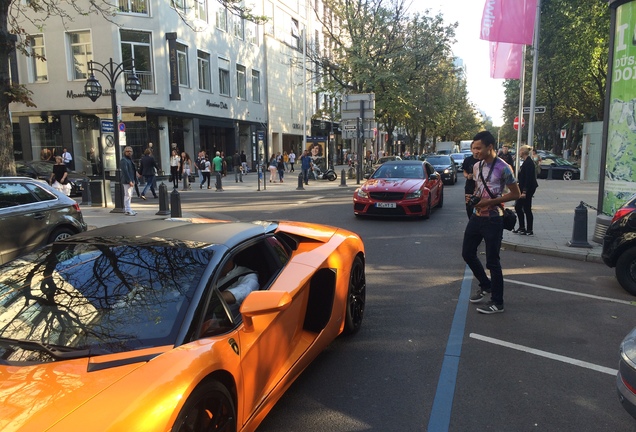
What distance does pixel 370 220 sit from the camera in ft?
38.6

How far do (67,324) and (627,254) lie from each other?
624 centimetres

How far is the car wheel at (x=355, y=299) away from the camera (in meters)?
4.25

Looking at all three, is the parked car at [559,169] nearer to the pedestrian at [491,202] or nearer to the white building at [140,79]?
the white building at [140,79]

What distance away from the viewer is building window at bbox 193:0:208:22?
2942cm

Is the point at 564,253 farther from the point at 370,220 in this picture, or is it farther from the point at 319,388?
the point at 319,388

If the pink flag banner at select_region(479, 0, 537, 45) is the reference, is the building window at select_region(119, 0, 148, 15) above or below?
above

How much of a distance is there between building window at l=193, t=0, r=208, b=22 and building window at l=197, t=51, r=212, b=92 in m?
2.20

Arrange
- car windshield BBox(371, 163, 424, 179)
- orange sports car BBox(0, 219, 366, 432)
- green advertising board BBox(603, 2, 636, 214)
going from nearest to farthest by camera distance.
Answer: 1. orange sports car BBox(0, 219, 366, 432)
2. green advertising board BBox(603, 2, 636, 214)
3. car windshield BBox(371, 163, 424, 179)

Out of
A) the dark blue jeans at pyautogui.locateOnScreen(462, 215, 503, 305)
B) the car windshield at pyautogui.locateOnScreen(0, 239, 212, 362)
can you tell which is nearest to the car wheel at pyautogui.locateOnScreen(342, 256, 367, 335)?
the dark blue jeans at pyautogui.locateOnScreen(462, 215, 503, 305)

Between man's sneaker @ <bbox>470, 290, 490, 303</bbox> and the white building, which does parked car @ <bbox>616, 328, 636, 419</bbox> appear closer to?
man's sneaker @ <bbox>470, 290, 490, 303</bbox>

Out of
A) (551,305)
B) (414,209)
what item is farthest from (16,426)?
(414,209)

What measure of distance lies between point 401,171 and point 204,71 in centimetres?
2242

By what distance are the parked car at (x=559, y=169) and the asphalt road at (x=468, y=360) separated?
23.3 metres

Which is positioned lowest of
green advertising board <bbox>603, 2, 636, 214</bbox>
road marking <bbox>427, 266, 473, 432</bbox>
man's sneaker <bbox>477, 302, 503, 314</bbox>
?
road marking <bbox>427, 266, 473, 432</bbox>
